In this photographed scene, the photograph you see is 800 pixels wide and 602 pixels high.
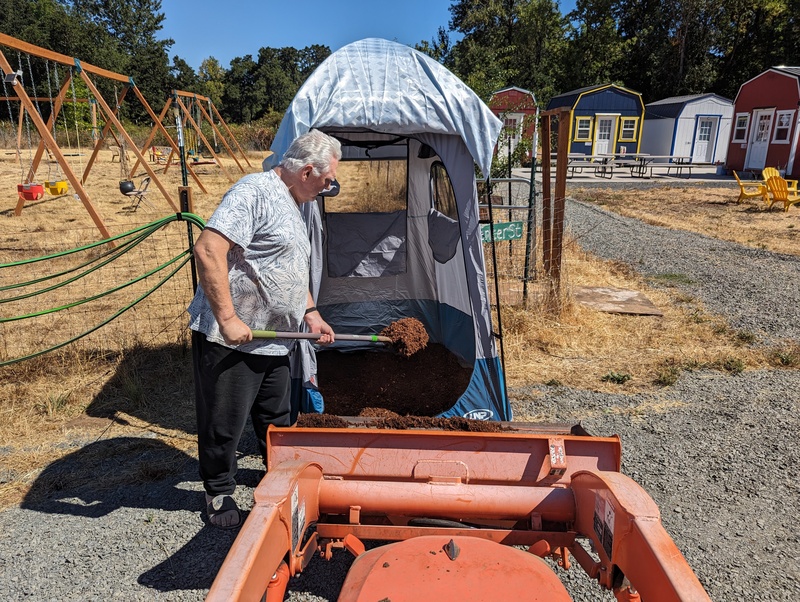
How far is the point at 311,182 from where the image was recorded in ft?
8.69

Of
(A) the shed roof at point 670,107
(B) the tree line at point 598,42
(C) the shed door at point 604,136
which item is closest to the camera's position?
(A) the shed roof at point 670,107

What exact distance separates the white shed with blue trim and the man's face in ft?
94.0

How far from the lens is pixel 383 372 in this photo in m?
4.74


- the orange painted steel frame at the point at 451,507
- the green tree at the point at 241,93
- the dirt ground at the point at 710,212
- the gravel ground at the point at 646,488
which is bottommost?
the dirt ground at the point at 710,212

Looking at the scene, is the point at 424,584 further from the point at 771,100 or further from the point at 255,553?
the point at 771,100

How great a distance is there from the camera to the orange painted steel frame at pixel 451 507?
4.79 ft

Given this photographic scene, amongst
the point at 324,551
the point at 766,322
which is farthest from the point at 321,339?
the point at 766,322

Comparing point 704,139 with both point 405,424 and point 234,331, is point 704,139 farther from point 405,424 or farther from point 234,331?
point 234,331

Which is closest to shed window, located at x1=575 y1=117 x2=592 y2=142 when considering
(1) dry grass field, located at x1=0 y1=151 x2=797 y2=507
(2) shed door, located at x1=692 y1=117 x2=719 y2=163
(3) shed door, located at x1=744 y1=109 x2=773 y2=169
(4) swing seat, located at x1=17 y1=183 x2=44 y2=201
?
(2) shed door, located at x1=692 y1=117 x2=719 y2=163

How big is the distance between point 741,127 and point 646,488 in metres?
24.7

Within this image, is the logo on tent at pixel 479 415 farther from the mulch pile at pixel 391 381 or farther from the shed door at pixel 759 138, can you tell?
the shed door at pixel 759 138

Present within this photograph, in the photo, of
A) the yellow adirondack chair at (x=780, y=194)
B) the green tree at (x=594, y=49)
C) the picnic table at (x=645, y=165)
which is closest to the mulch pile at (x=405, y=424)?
the yellow adirondack chair at (x=780, y=194)

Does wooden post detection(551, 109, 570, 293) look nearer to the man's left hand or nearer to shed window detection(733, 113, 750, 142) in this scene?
the man's left hand

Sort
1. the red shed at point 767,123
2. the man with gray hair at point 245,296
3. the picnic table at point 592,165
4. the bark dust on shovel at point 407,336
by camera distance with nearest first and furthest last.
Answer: the man with gray hair at point 245,296 → the bark dust on shovel at point 407,336 → the red shed at point 767,123 → the picnic table at point 592,165
